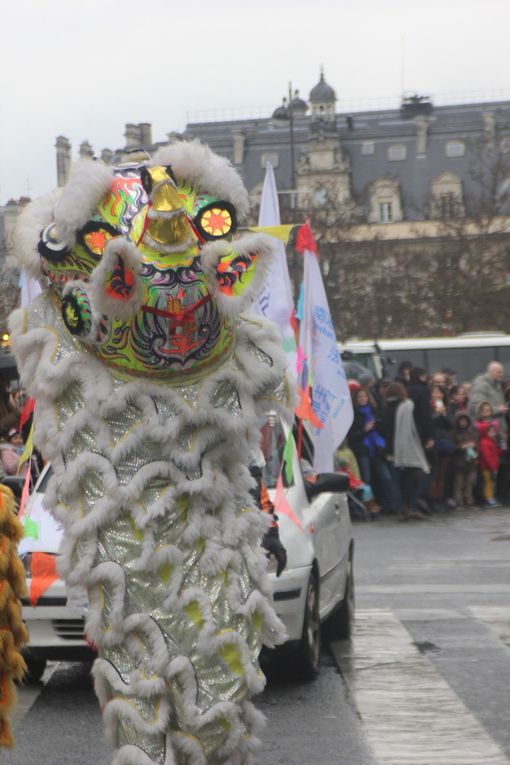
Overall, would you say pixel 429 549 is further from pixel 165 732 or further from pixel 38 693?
pixel 165 732

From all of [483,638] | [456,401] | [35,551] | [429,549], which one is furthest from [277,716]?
[456,401]

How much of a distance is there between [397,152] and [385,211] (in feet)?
23.7

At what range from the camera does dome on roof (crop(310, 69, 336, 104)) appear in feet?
352

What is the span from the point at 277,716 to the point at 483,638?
2624 millimetres

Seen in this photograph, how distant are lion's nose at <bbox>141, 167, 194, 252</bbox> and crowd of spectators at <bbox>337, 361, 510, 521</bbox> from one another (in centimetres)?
1466

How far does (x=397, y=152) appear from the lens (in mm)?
96125

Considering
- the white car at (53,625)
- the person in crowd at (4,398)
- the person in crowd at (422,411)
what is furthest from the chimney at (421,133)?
the person in crowd at (4,398)

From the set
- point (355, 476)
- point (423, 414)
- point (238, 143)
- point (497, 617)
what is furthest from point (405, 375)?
point (238, 143)

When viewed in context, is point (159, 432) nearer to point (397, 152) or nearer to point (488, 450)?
point (488, 450)

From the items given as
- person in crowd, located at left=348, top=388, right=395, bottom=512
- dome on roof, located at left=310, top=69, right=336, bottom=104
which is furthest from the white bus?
dome on roof, located at left=310, top=69, right=336, bottom=104

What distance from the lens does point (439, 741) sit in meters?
7.22

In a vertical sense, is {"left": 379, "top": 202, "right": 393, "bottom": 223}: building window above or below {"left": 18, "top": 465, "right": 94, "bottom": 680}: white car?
above

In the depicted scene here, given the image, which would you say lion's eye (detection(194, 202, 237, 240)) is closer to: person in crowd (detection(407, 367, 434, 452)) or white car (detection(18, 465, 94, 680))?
white car (detection(18, 465, 94, 680))

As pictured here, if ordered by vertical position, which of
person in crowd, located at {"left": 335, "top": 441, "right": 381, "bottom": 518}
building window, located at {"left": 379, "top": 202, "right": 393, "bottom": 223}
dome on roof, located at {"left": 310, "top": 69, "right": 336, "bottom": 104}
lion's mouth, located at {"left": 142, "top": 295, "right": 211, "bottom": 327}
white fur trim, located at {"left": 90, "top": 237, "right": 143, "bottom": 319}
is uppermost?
dome on roof, located at {"left": 310, "top": 69, "right": 336, "bottom": 104}
